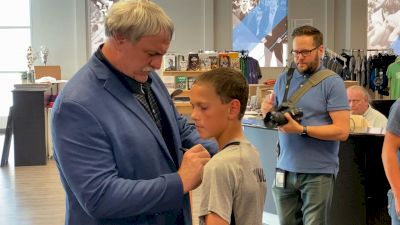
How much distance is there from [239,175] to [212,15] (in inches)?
403

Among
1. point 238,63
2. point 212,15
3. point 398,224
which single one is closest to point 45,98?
point 238,63

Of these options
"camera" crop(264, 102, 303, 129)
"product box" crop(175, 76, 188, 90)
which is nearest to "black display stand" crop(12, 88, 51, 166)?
"product box" crop(175, 76, 188, 90)

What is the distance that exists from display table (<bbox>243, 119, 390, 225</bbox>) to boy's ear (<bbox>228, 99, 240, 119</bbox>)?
2390mm

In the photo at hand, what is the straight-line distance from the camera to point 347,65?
1020 cm

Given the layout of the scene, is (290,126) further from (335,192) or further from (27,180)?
(27,180)

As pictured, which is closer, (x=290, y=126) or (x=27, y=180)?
(x=290, y=126)

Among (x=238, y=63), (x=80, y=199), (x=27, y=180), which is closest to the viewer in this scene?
(x=80, y=199)

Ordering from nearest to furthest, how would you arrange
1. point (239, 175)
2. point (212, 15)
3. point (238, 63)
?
point (239, 175) < point (238, 63) < point (212, 15)

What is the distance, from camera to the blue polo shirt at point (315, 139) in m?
3.03

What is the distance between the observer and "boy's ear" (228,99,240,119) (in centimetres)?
173

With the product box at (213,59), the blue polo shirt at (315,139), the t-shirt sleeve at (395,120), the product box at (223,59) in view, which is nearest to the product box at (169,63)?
the product box at (213,59)

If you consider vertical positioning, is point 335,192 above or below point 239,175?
below

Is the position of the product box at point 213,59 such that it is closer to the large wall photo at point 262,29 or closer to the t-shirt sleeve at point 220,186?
the large wall photo at point 262,29

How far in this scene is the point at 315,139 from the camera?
306 cm
